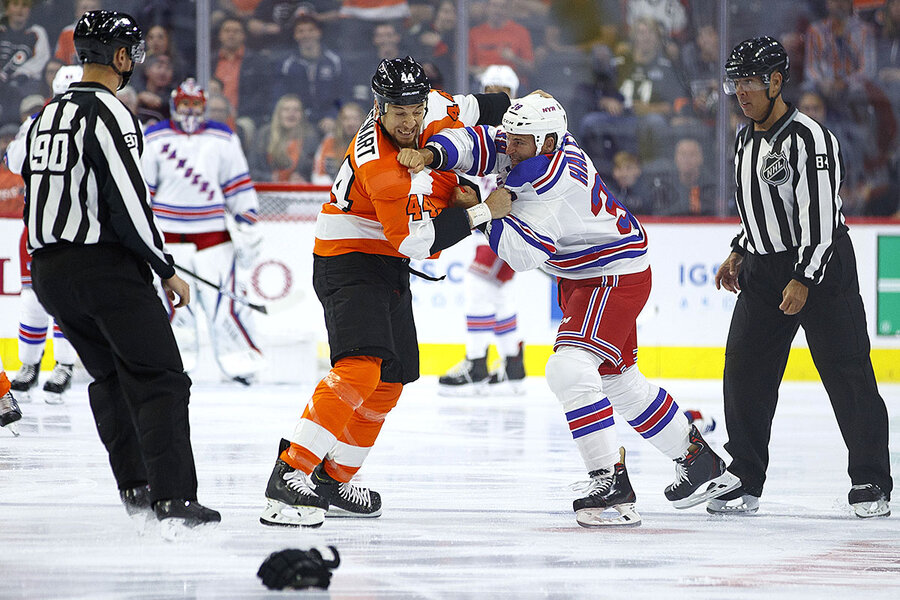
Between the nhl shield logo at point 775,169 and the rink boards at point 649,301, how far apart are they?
321 cm

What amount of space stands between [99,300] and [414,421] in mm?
2577

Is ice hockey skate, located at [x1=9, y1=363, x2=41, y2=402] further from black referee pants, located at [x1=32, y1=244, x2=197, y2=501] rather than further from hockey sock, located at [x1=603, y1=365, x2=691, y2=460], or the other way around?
hockey sock, located at [x1=603, y1=365, x2=691, y2=460]

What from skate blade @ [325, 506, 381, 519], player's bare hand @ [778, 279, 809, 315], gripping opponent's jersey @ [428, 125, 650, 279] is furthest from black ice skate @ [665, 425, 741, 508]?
skate blade @ [325, 506, 381, 519]

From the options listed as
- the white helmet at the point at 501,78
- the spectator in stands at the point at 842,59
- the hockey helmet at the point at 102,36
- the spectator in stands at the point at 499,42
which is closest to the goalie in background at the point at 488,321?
the white helmet at the point at 501,78

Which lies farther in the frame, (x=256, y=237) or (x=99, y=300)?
(x=256, y=237)

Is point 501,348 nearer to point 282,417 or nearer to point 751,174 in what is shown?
point 282,417

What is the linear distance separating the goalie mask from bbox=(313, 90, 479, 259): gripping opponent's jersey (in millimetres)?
3042

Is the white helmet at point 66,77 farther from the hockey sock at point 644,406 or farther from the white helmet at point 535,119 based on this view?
the hockey sock at point 644,406

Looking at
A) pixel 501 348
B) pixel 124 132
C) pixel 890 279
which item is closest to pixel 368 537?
pixel 124 132

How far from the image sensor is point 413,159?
298cm

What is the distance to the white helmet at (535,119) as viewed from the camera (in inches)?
121

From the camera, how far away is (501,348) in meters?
6.27

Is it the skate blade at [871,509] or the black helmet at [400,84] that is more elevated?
the black helmet at [400,84]

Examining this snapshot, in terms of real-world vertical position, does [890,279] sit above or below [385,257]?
below
